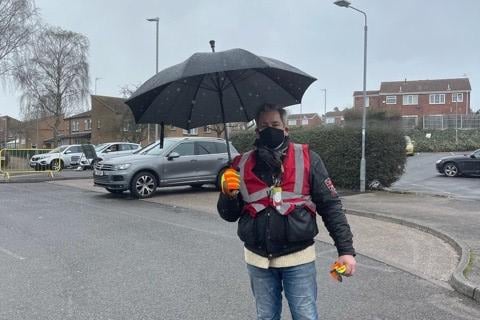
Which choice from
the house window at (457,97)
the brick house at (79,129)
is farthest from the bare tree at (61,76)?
the house window at (457,97)

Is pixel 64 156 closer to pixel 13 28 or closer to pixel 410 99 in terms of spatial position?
pixel 13 28

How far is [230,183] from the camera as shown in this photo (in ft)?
9.47

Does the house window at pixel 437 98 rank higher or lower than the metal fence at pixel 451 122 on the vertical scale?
higher

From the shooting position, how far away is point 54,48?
5159 centimetres

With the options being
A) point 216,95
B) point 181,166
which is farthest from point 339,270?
point 181,166

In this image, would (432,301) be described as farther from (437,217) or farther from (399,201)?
(399,201)

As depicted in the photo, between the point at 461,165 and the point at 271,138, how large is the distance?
2071 centimetres

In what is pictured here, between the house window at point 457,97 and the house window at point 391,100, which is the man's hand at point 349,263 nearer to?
the house window at point 391,100

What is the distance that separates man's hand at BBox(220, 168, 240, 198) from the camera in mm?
2889

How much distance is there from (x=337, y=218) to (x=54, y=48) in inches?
2123

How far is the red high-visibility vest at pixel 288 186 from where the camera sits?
2.86m

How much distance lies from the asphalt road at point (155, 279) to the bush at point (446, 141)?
36.9m

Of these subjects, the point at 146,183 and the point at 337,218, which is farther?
the point at 146,183

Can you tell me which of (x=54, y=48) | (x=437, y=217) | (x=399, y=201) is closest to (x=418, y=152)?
(x=399, y=201)
